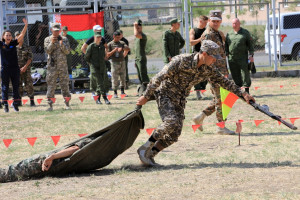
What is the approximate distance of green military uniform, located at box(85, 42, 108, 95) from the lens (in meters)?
13.6

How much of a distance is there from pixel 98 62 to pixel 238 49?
3.41 meters

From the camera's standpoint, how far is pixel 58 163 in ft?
21.5

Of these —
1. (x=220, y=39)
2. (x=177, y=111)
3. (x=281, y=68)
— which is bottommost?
(x=281, y=68)

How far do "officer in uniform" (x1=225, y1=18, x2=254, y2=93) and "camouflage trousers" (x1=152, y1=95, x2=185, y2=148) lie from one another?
6408 mm

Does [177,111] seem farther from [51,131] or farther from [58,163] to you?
[51,131]

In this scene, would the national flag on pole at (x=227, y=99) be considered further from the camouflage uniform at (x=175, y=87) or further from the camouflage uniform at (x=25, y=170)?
the camouflage uniform at (x=25, y=170)

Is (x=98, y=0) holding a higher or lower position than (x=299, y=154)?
higher

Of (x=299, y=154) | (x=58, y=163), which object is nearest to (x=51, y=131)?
(x=58, y=163)

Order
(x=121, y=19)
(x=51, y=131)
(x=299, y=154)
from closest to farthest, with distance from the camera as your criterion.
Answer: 1. (x=299, y=154)
2. (x=51, y=131)
3. (x=121, y=19)

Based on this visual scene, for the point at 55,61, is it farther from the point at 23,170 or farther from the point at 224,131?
the point at 23,170

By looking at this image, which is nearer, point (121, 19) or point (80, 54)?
point (80, 54)

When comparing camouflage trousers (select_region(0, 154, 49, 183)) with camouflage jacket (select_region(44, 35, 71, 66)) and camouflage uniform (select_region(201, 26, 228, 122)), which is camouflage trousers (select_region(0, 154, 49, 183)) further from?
camouflage jacket (select_region(44, 35, 71, 66))

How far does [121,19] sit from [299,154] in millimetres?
13071

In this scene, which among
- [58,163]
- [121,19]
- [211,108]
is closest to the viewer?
[58,163]
